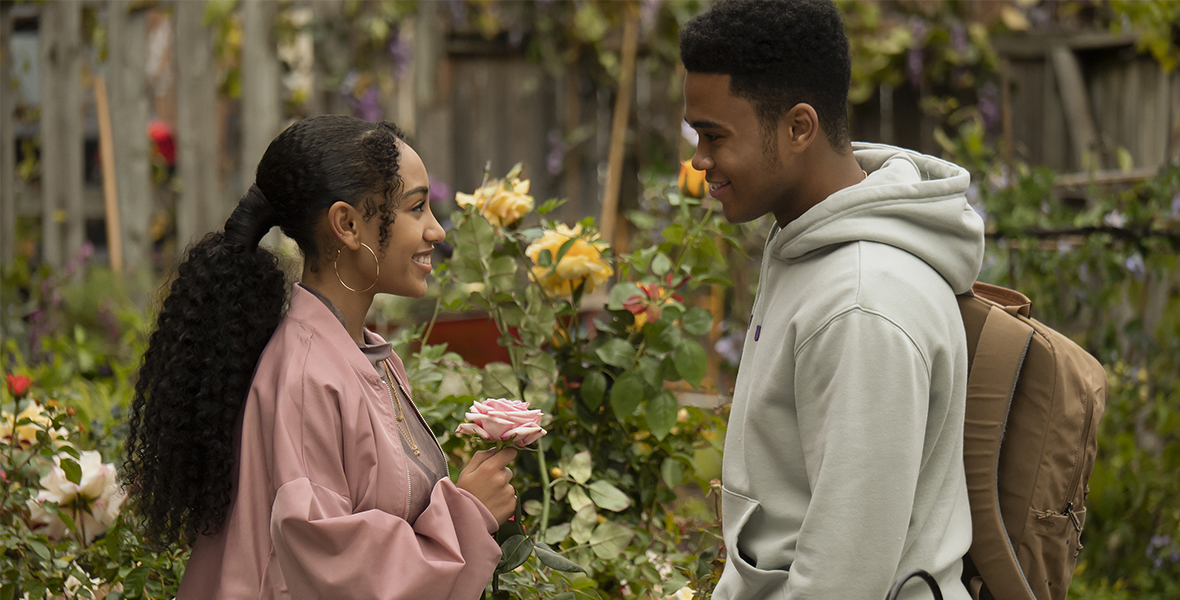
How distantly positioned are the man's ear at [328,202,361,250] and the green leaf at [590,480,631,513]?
678 millimetres

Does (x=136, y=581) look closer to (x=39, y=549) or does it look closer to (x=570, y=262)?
(x=39, y=549)

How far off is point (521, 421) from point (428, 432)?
21 cm

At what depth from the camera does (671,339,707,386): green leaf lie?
1810mm

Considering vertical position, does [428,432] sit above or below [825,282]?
below

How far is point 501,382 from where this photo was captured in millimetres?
1858

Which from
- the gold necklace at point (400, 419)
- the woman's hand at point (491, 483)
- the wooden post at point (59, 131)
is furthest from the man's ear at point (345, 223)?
the wooden post at point (59, 131)

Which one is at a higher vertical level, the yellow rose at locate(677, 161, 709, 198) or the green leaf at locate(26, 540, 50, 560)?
the yellow rose at locate(677, 161, 709, 198)

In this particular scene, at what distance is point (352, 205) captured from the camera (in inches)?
53.3

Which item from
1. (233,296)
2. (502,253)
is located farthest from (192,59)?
(233,296)

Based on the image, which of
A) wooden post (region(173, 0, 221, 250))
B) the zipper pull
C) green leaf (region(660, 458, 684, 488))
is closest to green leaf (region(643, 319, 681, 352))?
green leaf (region(660, 458, 684, 488))

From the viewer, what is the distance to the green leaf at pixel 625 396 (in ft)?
5.90

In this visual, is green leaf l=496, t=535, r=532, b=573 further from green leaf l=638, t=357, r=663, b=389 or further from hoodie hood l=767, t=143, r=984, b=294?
hoodie hood l=767, t=143, r=984, b=294

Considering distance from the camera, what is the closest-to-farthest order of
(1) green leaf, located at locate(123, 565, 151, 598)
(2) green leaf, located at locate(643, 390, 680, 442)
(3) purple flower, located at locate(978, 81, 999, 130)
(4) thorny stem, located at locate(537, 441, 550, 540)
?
(1) green leaf, located at locate(123, 565, 151, 598)
(4) thorny stem, located at locate(537, 441, 550, 540)
(2) green leaf, located at locate(643, 390, 680, 442)
(3) purple flower, located at locate(978, 81, 999, 130)

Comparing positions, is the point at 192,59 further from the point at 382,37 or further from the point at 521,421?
the point at 521,421
